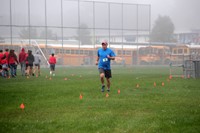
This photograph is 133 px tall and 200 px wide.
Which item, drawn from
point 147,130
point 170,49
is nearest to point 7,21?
point 170,49

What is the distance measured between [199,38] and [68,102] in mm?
69314

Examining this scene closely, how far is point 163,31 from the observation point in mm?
73062

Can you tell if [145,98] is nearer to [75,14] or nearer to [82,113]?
[82,113]

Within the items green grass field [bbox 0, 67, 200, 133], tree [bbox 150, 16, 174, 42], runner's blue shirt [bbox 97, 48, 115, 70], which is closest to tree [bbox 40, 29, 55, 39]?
tree [bbox 150, 16, 174, 42]

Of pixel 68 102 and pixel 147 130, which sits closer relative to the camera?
pixel 147 130

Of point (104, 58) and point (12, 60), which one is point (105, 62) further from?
point (12, 60)

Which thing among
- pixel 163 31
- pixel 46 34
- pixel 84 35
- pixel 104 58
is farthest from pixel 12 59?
pixel 163 31

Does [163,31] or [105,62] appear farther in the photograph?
[163,31]

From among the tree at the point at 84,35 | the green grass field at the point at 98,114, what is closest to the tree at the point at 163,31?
the tree at the point at 84,35

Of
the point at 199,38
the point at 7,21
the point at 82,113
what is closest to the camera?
the point at 82,113

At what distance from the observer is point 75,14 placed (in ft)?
166

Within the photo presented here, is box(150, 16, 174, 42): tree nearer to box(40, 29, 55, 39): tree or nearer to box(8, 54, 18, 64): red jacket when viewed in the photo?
box(40, 29, 55, 39): tree

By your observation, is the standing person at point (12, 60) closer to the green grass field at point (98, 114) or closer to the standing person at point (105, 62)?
the standing person at point (105, 62)

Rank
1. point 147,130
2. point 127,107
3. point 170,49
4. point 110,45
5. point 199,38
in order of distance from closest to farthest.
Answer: point 147,130
point 127,107
point 110,45
point 170,49
point 199,38
